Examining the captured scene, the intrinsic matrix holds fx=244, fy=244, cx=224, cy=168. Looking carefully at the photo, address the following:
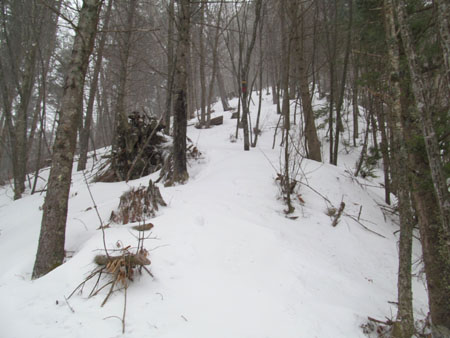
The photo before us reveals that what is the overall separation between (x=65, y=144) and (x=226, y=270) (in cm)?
225

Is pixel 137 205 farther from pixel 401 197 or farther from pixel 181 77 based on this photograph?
pixel 401 197

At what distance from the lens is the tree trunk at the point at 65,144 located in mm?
2625

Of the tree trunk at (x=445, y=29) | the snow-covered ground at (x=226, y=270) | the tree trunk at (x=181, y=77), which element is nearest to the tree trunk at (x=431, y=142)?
the tree trunk at (x=445, y=29)

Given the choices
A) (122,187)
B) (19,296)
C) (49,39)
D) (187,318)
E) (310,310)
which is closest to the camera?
(187,318)

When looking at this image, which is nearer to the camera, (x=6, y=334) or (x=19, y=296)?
(x=6, y=334)

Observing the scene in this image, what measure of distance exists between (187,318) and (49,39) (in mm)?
12199

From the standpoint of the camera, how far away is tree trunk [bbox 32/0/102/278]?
262 cm

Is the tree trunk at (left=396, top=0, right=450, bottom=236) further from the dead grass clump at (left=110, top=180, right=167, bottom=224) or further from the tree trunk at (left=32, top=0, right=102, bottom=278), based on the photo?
the tree trunk at (left=32, top=0, right=102, bottom=278)

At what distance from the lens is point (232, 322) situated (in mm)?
1925

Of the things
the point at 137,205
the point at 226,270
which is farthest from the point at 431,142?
the point at 137,205

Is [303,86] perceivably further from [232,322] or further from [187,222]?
[232,322]

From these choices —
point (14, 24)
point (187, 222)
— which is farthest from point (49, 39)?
point (187, 222)

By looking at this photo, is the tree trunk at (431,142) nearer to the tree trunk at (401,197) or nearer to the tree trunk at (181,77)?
the tree trunk at (401,197)

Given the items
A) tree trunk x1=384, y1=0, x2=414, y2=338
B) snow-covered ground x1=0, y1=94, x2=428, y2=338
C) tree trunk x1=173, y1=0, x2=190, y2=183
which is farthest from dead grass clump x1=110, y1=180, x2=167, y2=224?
tree trunk x1=384, y1=0, x2=414, y2=338
